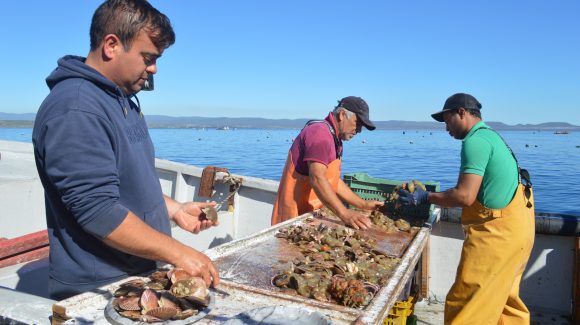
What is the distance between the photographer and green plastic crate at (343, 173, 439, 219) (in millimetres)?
4957

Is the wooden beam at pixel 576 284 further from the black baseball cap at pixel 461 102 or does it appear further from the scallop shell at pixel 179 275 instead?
the scallop shell at pixel 179 275

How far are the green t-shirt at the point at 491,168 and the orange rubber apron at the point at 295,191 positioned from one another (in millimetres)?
1365

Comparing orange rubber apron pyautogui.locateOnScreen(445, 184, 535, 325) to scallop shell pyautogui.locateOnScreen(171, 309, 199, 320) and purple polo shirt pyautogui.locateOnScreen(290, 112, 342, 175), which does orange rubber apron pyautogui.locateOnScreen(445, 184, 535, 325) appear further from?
scallop shell pyautogui.locateOnScreen(171, 309, 199, 320)

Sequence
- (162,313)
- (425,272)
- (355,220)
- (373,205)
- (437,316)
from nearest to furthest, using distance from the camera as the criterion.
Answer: (162,313), (355,220), (373,205), (437,316), (425,272)

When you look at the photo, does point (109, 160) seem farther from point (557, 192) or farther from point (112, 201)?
point (557, 192)

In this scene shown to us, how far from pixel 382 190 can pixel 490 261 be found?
164 centimetres

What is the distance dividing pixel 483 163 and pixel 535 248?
214 centimetres

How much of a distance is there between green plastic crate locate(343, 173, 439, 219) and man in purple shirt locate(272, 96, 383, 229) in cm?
25

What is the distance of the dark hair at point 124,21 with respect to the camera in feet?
6.74

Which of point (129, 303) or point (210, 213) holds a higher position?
point (210, 213)

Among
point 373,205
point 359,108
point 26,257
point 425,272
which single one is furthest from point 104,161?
point 425,272

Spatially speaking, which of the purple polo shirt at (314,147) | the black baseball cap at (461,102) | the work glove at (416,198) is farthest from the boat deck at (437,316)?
the black baseball cap at (461,102)

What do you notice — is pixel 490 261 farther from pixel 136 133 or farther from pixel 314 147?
pixel 136 133

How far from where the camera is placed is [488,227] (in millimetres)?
4215
